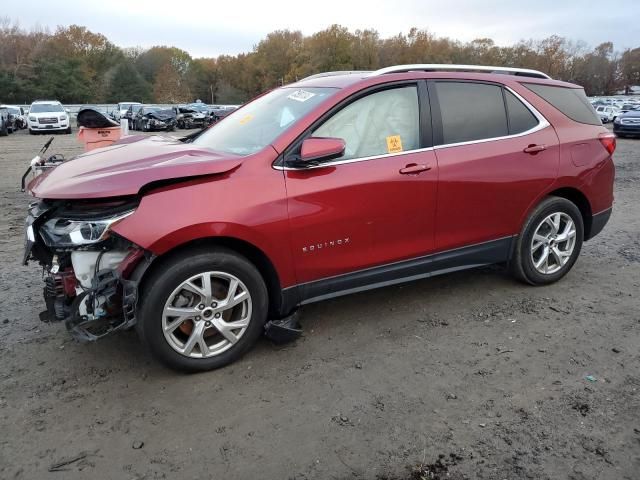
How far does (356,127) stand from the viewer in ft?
11.8

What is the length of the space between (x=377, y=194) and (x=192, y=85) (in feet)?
339

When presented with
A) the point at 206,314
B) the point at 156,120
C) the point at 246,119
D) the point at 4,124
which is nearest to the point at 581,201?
the point at 246,119

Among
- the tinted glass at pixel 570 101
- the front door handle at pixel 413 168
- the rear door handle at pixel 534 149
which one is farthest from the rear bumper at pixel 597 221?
the front door handle at pixel 413 168

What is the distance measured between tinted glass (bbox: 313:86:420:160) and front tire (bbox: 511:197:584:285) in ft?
4.62

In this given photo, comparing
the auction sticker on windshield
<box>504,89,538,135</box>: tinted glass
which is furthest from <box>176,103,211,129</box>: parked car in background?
<box>504,89,538,135</box>: tinted glass

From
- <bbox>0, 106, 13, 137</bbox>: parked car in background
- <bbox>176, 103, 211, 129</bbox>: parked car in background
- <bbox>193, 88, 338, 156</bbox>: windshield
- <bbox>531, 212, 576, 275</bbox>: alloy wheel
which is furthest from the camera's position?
<bbox>176, 103, 211, 129</bbox>: parked car in background

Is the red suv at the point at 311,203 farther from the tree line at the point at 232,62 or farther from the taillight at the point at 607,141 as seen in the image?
→ the tree line at the point at 232,62

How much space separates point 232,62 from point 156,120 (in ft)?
270

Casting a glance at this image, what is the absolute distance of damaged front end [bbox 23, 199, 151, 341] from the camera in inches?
118

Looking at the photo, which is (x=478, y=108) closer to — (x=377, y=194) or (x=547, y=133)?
(x=547, y=133)

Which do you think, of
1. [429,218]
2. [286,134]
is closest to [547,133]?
[429,218]

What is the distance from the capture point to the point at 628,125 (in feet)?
68.7

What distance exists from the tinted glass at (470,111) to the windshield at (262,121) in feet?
3.03

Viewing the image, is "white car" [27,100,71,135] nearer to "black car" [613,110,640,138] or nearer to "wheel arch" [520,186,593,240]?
"black car" [613,110,640,138]
